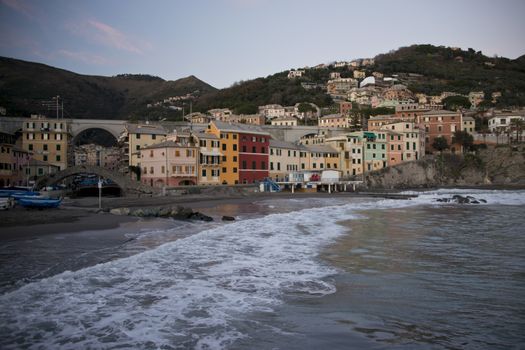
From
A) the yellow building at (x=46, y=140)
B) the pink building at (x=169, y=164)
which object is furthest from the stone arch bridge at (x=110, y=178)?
the yellow building at (x=46, y=140)

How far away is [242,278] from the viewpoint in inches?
438

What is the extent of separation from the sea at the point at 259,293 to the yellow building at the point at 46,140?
175 feet

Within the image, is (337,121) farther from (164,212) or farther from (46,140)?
(164,212)

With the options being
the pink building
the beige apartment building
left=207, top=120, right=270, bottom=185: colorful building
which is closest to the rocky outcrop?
left=207, top=120, right=270, bottom=185: colorful building

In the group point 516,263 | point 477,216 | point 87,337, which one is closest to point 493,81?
point 477,216

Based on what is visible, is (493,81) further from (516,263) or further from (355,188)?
(516,263)

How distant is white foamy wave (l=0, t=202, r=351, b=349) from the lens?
7.05 metres

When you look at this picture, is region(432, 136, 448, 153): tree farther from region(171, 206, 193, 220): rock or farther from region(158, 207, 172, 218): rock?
region(158, 207, 172, 218): rock

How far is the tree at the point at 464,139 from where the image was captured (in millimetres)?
84875

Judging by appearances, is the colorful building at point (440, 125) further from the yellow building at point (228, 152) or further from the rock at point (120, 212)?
the rock at point (120, 212)

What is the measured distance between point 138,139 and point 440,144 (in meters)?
61.1

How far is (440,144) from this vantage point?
85188 mm

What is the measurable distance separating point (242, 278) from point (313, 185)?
173ft

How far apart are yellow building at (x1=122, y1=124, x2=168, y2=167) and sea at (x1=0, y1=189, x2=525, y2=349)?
42.5 m
